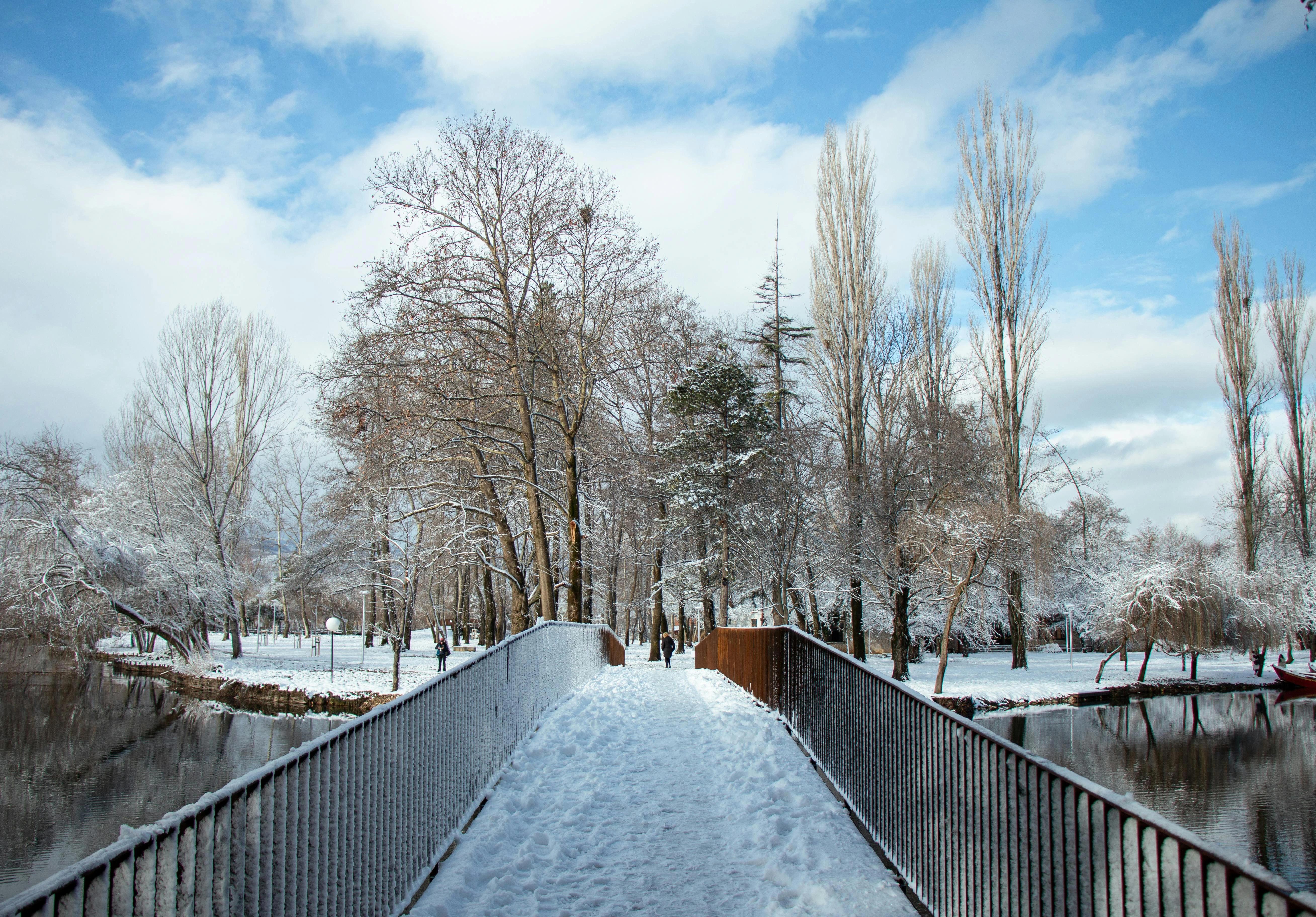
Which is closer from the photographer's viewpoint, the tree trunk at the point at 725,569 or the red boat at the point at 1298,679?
the tree trunk at the point at 725,569

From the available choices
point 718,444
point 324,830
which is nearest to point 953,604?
point 718,444

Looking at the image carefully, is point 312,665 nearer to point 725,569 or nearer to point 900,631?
point 725,569

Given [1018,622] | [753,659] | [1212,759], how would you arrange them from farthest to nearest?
[1018,622] → [1212,759] → [753,659]

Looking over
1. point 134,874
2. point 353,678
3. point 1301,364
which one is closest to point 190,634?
point 353,678

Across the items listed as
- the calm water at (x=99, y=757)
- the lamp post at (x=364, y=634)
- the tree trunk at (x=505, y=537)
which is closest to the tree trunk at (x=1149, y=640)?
the tree trunk at (x=505, y=537)

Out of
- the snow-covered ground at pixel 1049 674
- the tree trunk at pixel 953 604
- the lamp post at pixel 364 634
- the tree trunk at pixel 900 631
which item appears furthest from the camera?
the lamp post at pixel 364 634

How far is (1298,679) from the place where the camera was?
97.2ft

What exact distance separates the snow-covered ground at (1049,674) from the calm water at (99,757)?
15.4m

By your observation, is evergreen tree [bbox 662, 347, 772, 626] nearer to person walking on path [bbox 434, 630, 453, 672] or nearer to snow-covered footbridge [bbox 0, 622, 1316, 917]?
person walking on path [bbox 434, 630, 453, 672]

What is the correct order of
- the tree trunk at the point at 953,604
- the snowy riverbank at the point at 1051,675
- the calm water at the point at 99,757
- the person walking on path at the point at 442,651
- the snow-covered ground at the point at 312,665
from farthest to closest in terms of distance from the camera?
the person walking on path at the point at 442,651 < the snowy riverbank at the point at 1051,675 < the snow-covered ground at the point at 312,665 < the tree trunk at the point at 953,604 < the calm water at the point at 99,757

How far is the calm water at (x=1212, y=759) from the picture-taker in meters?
11.7

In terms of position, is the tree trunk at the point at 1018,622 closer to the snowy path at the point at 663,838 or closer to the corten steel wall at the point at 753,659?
the corten steel wall at the point at 753,659

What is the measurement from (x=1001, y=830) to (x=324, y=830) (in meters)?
2.96

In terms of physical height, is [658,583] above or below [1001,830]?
above
